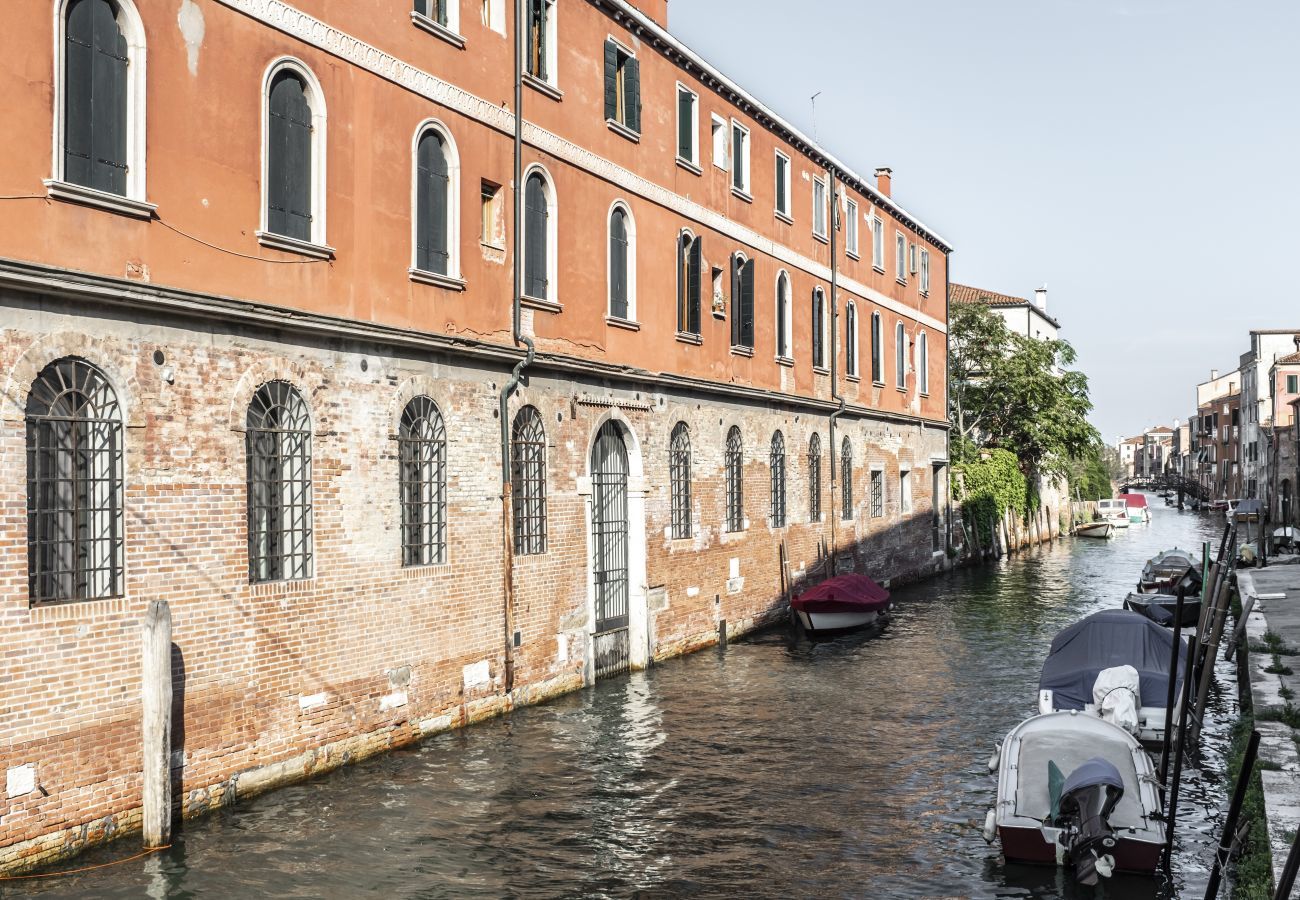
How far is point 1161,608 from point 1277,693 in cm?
912

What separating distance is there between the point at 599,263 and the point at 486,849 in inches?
400

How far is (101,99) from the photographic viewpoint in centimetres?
1057

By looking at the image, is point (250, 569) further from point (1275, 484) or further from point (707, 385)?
point (1275, 484)

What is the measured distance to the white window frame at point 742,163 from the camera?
2389cm

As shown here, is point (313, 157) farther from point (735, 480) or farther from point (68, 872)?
point (735, 480)

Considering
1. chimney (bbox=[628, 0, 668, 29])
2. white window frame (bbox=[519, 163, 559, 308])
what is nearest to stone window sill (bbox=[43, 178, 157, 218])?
white window frame (bbox=[519, 163, 559, 308])

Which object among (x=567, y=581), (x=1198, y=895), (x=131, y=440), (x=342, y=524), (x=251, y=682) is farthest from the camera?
(x=567, y=581)

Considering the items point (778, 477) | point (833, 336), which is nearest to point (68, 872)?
point (778, 477)

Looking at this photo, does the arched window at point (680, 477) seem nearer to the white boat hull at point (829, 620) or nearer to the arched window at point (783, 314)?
the white boat hull at point (829, 620)

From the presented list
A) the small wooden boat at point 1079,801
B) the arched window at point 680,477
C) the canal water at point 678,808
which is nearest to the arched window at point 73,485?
the canal water at point 678,808

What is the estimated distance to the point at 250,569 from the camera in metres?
12.1

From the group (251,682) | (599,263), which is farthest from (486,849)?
(599,263)

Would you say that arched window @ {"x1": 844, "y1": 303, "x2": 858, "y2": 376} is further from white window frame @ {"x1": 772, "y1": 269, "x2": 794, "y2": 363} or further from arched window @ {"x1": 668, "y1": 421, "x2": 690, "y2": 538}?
arched window @ {"x1": 668, "y1": 421, "x2": 690, "y2": 538}

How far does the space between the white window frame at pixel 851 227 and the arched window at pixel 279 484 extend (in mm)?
19994
